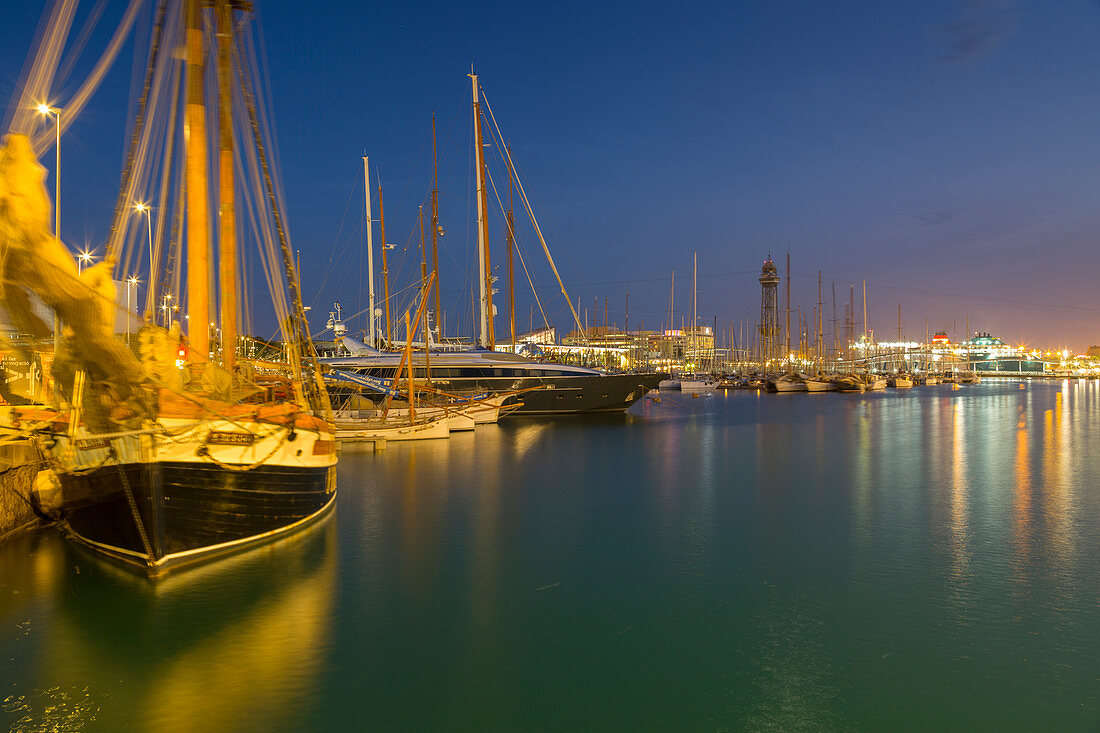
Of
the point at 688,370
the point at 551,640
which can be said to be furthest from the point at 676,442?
the point at 688,370

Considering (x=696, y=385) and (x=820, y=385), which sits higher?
(x=820, y=385)

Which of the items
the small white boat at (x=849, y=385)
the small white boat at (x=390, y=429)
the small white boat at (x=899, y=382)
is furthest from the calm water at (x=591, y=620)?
the small white boat at (x=899, y=382)

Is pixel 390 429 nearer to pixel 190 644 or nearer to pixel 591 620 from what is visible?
pixel 190 644

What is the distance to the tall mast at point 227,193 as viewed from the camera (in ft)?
45.0

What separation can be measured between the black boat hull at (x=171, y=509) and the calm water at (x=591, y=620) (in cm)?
45

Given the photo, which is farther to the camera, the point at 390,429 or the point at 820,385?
the point at 820,385

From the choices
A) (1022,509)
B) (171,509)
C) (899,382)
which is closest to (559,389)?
(1022,509)

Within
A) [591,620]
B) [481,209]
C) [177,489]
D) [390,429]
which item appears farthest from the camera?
[481,209]

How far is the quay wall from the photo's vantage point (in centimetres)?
1335

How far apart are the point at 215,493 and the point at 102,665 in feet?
10.7

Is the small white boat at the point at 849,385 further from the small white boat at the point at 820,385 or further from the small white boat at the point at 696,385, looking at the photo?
the small white boat at the point at 696,385

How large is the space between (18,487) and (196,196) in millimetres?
7764

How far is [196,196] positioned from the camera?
1253 centimetres

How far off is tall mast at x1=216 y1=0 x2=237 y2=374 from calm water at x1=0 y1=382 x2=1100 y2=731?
4.95m
